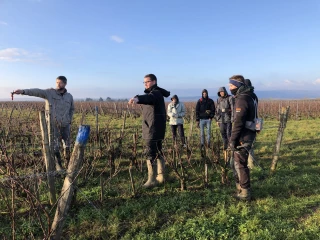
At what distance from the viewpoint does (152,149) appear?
4020 millimetres

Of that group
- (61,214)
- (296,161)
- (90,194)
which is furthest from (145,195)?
(296,161)

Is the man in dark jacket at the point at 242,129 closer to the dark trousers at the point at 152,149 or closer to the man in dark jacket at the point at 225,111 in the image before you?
the dark trousers at the point at 152,149

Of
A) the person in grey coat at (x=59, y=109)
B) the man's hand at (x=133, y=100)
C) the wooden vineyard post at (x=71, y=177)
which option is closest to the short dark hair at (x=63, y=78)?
the person in grey coat at (x=59, y=109)

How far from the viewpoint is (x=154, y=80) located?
390 cm

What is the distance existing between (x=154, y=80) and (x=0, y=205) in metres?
2.87

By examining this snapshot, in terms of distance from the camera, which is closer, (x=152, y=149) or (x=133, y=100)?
(x=133, y=100)

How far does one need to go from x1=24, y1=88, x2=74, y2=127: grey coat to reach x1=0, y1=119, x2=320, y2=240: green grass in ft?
4.11

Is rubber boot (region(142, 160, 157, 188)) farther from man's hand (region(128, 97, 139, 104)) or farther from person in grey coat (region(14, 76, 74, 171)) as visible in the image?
person in grey coat (region(14, 76, 74, 171))

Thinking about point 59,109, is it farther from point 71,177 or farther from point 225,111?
point 225,111

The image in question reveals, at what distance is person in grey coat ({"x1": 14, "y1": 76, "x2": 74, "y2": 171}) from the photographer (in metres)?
4.37

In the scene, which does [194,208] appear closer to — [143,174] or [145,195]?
[145,195]

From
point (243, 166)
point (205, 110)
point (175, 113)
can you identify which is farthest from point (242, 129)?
point (175, 113)

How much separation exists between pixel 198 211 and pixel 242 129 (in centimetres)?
129

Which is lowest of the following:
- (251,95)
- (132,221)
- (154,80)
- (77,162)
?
(132,221)
